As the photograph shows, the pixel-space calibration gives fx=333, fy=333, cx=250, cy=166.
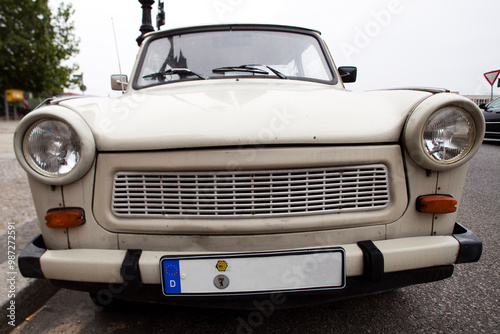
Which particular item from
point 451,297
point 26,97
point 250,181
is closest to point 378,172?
point 250,181

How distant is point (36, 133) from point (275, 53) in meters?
1.64

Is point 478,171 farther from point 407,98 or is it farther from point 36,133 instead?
point 36,133

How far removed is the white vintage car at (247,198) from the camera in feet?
4.34

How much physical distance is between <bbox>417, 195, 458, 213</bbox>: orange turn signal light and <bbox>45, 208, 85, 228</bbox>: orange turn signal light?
150 centimetres

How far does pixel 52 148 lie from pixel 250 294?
3.34 ft

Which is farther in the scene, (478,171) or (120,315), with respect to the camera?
(478,171)

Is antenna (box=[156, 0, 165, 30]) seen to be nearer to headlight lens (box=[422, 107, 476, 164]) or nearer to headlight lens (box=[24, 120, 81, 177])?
headlight lens (box=[24, 120, 81, 177])

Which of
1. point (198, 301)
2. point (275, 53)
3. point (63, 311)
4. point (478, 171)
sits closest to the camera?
point (198, 301)

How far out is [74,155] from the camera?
1.39 metres

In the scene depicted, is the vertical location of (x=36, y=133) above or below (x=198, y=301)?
above

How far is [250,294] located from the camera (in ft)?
4.30

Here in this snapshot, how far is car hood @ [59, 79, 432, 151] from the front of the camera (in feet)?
4.41

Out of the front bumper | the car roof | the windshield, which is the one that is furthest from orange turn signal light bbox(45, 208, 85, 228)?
the car roof

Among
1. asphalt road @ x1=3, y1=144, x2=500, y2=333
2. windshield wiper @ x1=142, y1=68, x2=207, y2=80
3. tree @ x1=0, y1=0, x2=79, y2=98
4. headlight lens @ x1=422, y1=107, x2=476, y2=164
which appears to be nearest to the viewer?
headlight lens @ x1=422, y1=107, x2=476, y2=164
